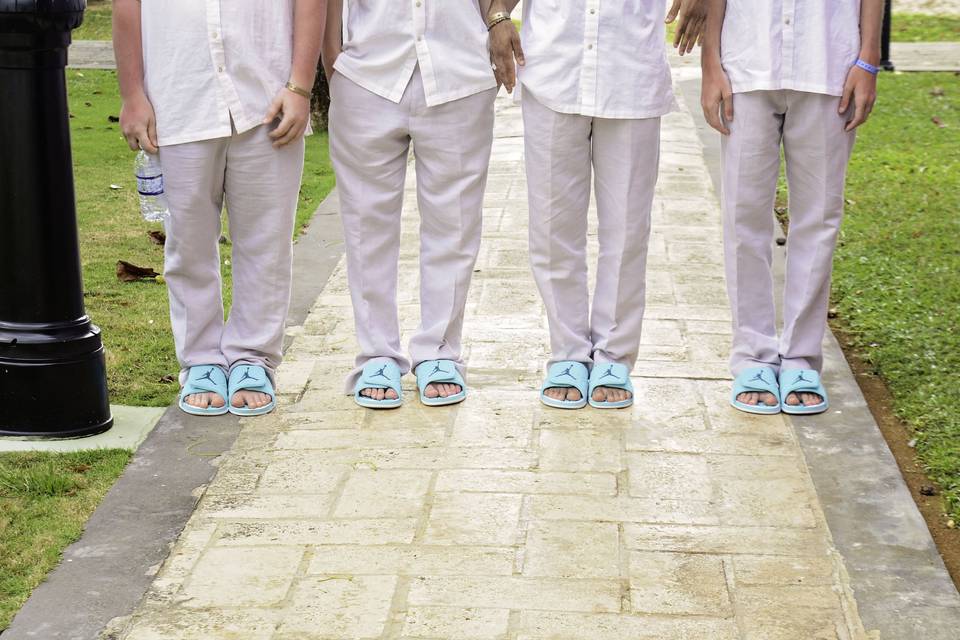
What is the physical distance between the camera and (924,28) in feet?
53.9

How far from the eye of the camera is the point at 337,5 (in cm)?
426

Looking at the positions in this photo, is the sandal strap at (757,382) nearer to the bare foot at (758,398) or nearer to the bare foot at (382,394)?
the bare foot at (758,398)

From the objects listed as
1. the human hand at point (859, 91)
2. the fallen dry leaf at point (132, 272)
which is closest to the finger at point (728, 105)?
the human hand at point (859, 91)

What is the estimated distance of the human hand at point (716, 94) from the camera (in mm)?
4258

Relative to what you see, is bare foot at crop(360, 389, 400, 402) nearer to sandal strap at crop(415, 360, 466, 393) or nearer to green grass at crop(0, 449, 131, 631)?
sandal strap at crop(415, 360, 466, 393)

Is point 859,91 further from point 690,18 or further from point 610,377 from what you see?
point 610,377

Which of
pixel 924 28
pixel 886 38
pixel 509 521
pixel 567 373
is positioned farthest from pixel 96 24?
pixel 509 521

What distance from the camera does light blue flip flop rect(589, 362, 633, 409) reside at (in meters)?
4.45

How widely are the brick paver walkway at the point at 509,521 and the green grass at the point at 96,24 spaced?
1075cm

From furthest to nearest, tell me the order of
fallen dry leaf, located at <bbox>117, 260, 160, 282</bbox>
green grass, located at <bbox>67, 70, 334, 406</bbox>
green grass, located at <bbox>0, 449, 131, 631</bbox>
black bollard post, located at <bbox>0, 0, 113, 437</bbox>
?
fallen dry leaf, located at <bbox>117, 260, 160, 282</bbox>, green grass, located at <bbox>67, 70, 334, 406</bbox>, black bollard post, located at <bbox>0, 0, 113, 437</bbox>, green grass, located at <bbox>0, 449, 131, 631</bbox>

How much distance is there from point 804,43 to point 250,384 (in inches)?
84.3

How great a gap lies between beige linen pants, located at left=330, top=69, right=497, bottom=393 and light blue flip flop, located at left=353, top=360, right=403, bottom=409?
0.06 metres

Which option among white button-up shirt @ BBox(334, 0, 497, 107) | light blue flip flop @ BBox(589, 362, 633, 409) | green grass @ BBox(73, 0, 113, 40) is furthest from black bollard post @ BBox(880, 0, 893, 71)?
white button-up shirt @ BBox(334, 0, 497, 107)

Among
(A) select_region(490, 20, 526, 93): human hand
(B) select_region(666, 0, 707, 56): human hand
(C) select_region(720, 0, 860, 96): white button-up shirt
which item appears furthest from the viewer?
(B) select_region(666, 0, 707, 56): human hand
